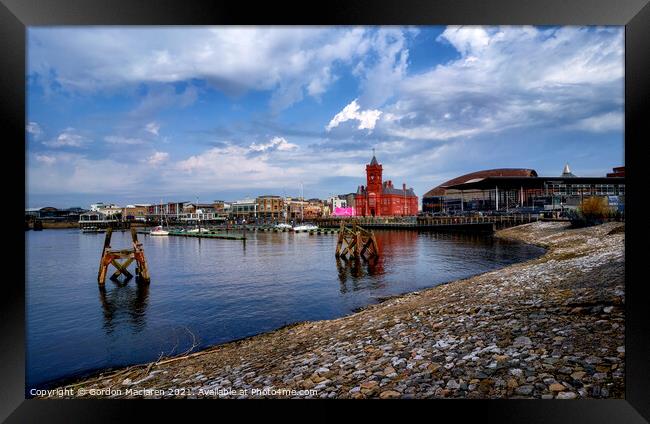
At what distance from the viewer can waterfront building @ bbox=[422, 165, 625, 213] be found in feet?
38.7

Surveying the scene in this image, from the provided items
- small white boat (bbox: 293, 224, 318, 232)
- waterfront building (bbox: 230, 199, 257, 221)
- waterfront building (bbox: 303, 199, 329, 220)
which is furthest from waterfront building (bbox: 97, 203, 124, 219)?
small white boat (bbox: 293, 224, 318, 232)

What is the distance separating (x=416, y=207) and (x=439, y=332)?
2543 centimetres

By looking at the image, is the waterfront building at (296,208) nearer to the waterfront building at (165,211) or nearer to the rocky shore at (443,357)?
the waterfront building at (165,211)

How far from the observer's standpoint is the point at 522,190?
14.8 meters

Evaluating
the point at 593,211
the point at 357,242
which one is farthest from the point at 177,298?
the point at 593,211

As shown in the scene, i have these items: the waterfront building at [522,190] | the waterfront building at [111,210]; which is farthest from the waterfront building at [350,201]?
the waterfront building at [111,210]

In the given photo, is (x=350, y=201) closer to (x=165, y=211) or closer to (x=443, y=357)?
(x=165, y=211)

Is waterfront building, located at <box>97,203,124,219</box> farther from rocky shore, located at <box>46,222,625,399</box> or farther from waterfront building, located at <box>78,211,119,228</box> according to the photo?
rocky shore, located at <box>46,222,625,399</box>

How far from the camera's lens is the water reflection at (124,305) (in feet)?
27.8

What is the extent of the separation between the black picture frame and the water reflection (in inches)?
172

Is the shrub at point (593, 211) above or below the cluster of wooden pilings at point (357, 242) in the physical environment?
above
